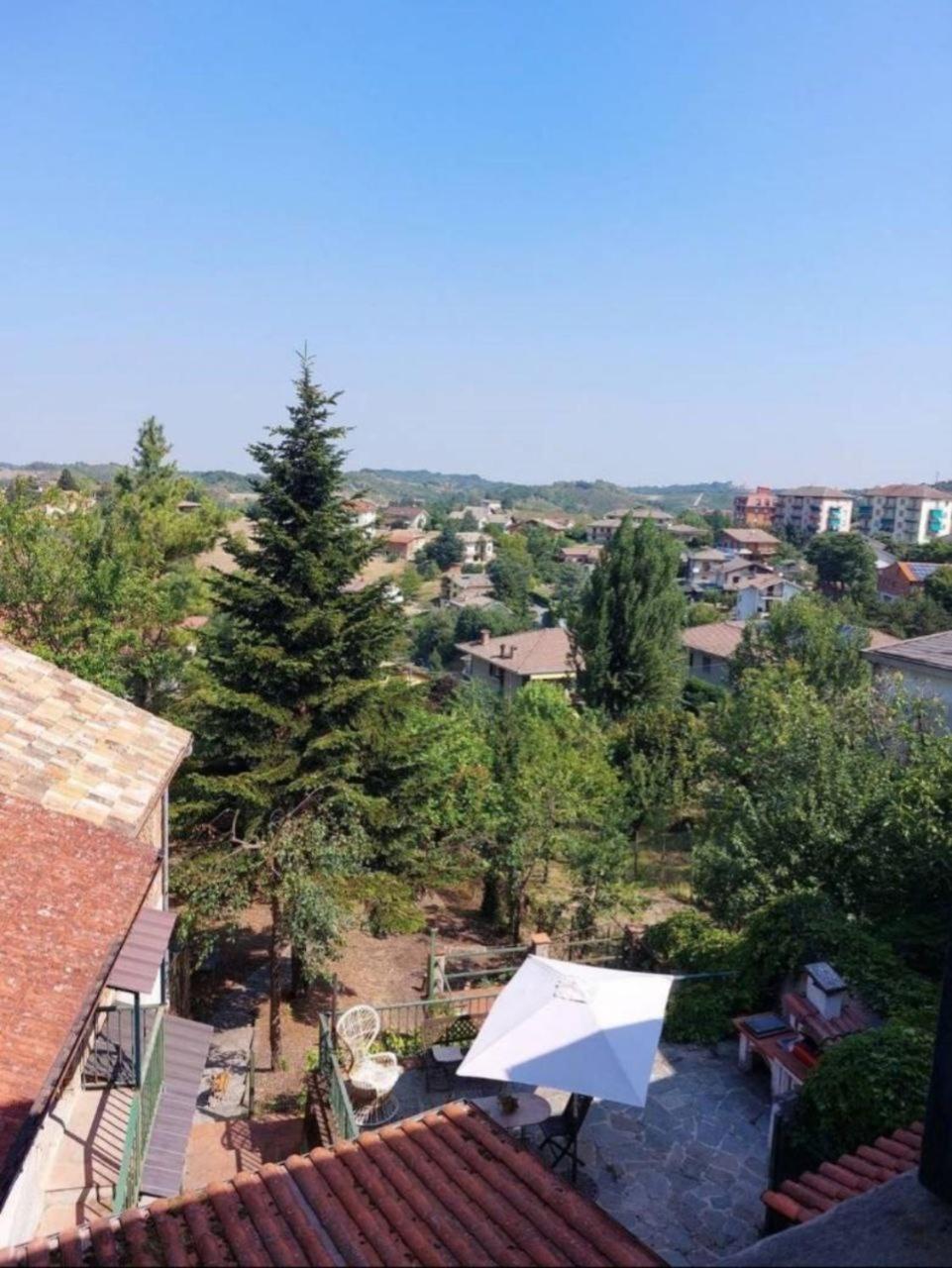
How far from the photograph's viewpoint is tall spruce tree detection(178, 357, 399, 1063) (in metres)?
13.9

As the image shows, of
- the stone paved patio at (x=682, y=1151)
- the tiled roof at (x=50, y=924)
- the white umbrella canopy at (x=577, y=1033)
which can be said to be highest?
the tiled roof at (x=50, y=924)

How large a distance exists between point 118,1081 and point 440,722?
41.0 ft

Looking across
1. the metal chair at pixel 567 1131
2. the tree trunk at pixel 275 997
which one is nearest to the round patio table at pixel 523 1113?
the metal chair at pixel 567 1131

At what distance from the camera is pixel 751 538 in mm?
113375

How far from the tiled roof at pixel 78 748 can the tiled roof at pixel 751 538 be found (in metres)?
109

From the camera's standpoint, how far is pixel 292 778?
1423 centimetres

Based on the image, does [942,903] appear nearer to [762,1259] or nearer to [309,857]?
[309,857]

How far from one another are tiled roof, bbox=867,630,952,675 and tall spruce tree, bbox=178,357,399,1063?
15.5 m

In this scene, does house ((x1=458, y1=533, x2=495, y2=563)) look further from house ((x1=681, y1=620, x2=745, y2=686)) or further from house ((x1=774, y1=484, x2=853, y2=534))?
house ((x1=681, y1=620, x2=745, y2=686))

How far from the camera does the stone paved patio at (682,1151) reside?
7531 mm

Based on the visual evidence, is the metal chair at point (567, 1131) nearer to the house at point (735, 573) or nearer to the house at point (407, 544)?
the house at point (735, 573)

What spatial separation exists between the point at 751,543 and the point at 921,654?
302ft

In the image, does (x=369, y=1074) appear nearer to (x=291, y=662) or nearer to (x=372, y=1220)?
(x=372, y=1220)

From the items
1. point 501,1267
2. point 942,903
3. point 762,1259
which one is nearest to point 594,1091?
point 501,1267
